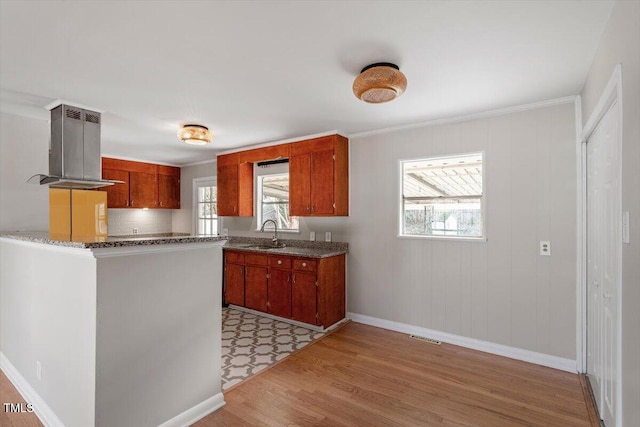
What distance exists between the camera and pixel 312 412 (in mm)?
2248

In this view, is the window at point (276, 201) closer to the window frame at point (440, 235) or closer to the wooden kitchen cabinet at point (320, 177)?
the wooden kitchen cabinet at point (320, 177)

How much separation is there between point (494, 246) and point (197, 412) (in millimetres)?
3074

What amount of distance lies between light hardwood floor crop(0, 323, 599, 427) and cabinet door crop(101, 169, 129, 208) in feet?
11.3

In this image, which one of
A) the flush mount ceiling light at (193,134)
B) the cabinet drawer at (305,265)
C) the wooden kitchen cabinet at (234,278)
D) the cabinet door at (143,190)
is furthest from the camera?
the cabinet door at (143,190)

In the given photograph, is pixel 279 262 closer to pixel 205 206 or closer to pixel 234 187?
pixel 234 187

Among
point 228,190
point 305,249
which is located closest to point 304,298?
point 305,249

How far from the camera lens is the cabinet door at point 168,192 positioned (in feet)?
20.7

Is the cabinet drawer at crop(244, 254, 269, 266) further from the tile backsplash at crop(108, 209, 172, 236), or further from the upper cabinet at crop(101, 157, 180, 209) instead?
the tile backsplash at crop(108, 209, 172, 236)

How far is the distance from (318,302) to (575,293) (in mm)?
2573

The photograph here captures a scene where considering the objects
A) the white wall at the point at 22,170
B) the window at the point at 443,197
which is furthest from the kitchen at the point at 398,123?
the window at the point at 443,197

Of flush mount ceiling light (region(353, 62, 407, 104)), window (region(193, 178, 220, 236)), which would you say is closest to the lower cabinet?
window (region(193, 178, 220, 236))

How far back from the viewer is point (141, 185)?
5.99m

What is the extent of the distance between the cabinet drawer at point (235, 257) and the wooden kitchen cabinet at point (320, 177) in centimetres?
105

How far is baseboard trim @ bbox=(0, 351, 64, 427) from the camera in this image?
2.04m
